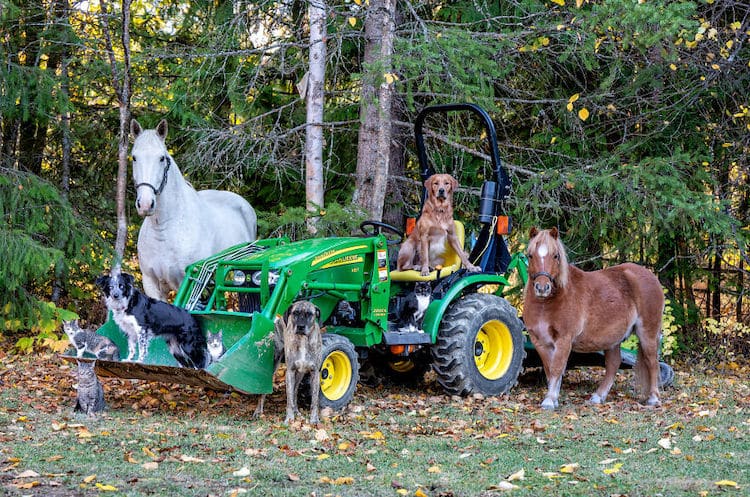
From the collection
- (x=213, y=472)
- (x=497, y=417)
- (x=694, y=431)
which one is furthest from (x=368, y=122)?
(x=213, y=472)

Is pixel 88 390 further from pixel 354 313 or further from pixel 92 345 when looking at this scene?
pixel 354 313

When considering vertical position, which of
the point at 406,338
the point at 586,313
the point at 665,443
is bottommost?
the point at 665,443

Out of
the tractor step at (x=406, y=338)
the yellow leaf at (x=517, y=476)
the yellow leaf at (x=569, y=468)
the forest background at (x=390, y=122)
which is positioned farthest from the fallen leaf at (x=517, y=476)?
the forest background at (x=390, y=122)

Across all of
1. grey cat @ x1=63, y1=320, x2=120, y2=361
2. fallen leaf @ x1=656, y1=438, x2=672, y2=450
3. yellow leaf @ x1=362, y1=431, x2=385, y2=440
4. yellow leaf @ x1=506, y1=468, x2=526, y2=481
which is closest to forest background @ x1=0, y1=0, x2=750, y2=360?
grey cat @ x1=63, y1=320, x2=120, y2=361

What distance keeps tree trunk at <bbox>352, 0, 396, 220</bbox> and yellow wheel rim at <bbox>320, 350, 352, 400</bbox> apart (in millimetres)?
3718

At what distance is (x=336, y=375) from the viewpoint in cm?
736

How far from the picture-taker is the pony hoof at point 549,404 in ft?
26.0

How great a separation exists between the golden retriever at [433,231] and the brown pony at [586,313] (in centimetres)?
89

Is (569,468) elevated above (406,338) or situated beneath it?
A: situated beneath

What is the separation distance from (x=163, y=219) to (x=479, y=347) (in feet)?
10.6

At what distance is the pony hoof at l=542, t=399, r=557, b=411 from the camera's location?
7.93m

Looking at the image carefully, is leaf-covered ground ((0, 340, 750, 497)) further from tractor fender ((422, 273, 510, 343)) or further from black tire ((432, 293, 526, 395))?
tractor fender ((422, 273, 510, 343))

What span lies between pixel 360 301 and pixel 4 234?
16.5 feet

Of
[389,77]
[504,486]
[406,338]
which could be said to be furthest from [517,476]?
[389,77]
